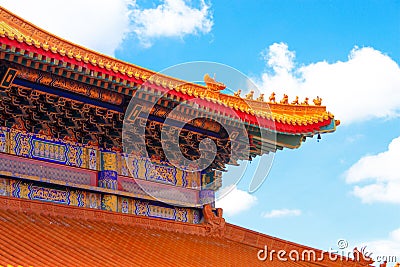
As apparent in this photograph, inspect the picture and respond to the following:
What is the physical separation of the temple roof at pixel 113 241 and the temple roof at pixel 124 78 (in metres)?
2.07

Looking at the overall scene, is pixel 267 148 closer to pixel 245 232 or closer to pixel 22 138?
pixel 245 232

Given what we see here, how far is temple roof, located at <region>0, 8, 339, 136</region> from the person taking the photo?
10430 millimetres

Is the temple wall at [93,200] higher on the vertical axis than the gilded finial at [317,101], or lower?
lower

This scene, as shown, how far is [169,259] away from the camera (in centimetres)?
1108

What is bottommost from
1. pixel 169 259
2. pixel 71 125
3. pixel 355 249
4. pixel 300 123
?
pixel 169 259

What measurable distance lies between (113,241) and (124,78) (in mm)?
2577

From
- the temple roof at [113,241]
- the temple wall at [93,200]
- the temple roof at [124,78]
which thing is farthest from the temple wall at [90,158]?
the temple roof at [124,78]

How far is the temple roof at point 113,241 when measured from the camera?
9.49 metres

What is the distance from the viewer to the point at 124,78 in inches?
460

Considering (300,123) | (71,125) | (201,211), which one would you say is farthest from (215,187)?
(71,125)

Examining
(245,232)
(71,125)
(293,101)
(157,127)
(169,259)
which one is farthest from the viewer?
(293,101)

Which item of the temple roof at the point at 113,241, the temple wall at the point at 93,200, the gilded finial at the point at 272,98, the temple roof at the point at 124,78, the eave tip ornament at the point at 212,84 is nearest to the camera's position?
the temple roof at the point at 113,241

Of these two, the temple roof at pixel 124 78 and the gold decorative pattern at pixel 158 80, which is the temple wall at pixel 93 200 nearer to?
the temple roof at pixel 124 78

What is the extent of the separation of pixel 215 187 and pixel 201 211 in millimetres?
735
